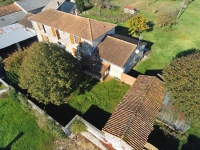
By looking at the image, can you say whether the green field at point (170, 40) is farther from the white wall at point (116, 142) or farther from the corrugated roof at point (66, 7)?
the corrugated roof at point (66, 7)

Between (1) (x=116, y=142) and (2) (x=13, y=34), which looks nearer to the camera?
(1) (x=116, y=142)

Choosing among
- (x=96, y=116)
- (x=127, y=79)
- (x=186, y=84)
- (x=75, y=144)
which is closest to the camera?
(x=186, y=84)

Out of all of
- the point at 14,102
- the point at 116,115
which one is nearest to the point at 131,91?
the point at 116,115

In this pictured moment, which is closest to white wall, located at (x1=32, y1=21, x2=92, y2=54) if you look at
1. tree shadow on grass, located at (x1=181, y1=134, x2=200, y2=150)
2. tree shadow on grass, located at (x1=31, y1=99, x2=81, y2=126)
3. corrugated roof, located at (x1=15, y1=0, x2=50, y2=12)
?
tree shadow on grass, located at (x1=31, y1=99, x2=81, y2=126)

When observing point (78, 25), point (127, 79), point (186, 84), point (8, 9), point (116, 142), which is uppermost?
point (78, 25)

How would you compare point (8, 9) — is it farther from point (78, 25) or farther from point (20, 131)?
point (20, 131)

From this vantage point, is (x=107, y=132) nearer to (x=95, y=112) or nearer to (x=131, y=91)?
(x=95, y=112)

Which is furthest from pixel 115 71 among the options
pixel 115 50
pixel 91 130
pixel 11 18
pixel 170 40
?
pixel 11 18
